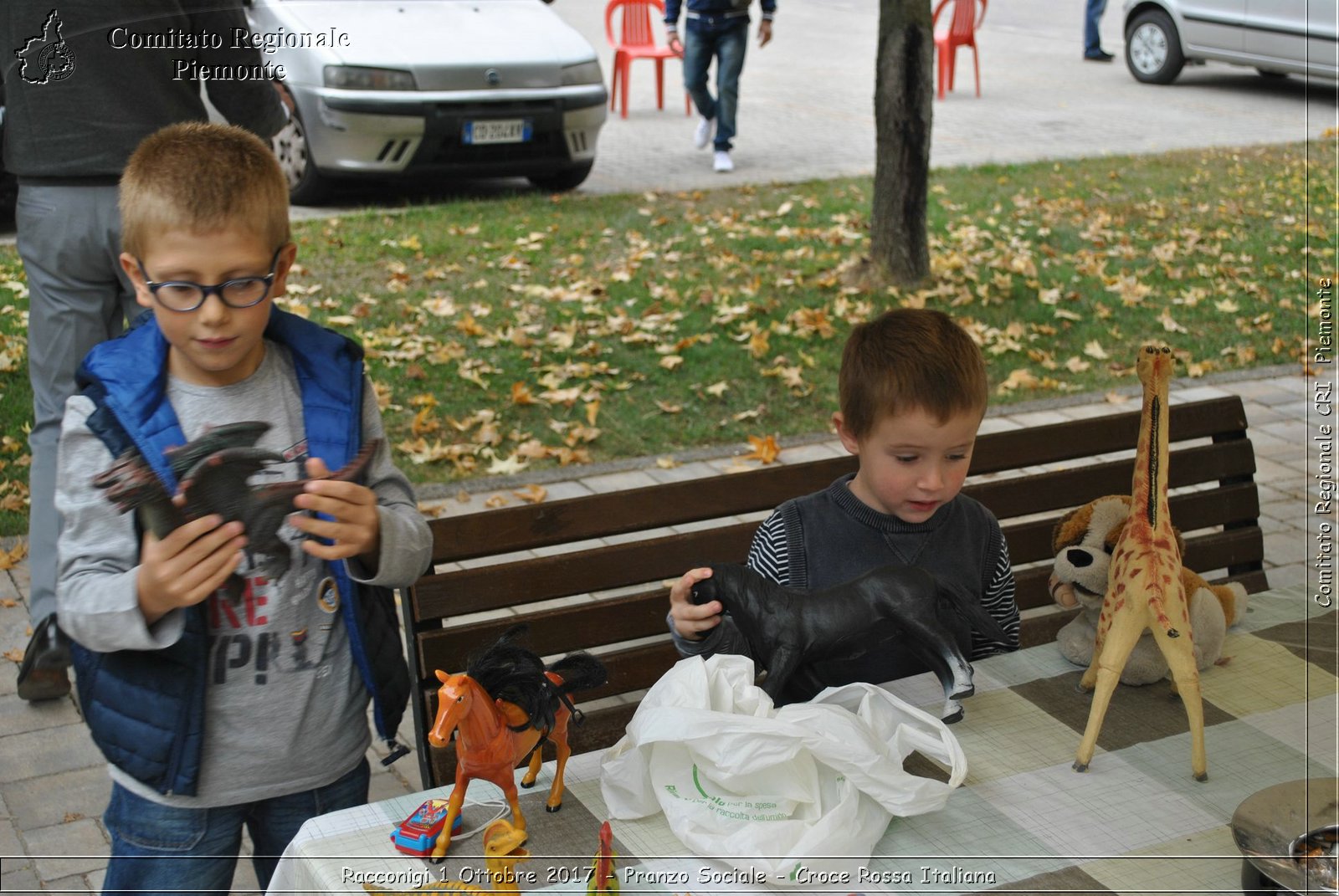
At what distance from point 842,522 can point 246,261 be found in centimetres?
113

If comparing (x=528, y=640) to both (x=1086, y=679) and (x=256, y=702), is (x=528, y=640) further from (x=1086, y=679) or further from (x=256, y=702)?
(x=1086, y=679)

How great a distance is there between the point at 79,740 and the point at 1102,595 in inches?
110

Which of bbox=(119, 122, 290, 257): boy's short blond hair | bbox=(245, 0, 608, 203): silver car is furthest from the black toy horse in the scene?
bbox=(245, 0, 608, 203): silver car

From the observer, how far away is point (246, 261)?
190 centimetres

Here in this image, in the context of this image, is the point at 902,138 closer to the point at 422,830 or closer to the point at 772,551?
the point at 772,551

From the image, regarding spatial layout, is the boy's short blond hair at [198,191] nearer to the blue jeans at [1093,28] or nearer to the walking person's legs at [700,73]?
the walking person's legs at [700,73]

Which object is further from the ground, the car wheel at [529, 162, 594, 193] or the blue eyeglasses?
the blue eyeglasses

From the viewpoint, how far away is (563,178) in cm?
1011

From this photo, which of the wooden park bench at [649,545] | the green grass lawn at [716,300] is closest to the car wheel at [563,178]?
the green grass lawn at [716,300]

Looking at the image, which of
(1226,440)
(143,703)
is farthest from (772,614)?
(1226,440)

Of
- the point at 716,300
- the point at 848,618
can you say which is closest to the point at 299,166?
the point at 716,300

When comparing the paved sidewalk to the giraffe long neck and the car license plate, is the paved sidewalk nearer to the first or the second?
the giraffe long neck

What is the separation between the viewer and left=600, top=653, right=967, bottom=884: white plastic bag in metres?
1.68

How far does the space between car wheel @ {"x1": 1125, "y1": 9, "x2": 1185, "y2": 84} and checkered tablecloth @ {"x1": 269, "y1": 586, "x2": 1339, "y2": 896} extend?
15313mm
